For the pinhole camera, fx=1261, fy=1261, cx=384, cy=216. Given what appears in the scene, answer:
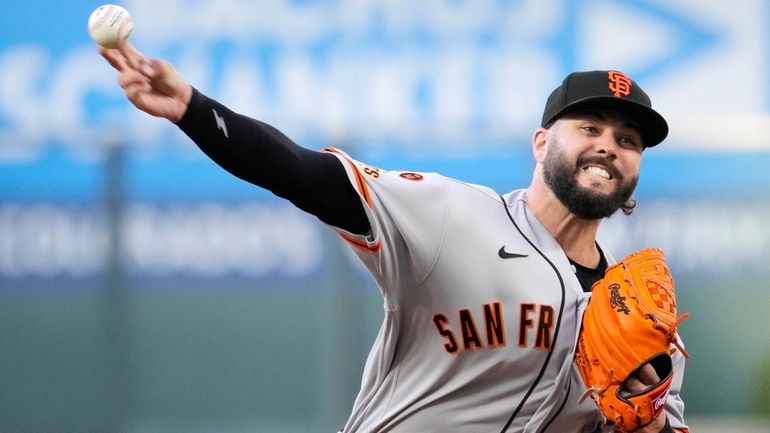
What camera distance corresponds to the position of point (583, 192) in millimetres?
2787

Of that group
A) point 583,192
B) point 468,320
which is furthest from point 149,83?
point 583,192

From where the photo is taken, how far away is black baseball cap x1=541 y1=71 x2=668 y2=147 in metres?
2.81

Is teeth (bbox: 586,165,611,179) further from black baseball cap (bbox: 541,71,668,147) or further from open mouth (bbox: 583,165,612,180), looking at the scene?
black baseball cap (bbox: 541,71,668,147)

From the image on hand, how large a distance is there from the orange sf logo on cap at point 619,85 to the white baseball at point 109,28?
1175mm

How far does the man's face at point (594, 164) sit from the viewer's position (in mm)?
2799

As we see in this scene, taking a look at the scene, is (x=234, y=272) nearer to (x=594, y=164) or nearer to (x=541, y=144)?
(x=541, y=144)

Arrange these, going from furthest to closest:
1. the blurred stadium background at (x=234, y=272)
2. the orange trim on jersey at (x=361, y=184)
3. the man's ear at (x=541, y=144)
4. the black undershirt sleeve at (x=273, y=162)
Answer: the blurred stadium background at (x=234, y=272) < the man's ear at (x=541, y=144) < the orange trim on jersey at (x=361, y=184) < the black undershirt sleeve at (x=273, y=162)

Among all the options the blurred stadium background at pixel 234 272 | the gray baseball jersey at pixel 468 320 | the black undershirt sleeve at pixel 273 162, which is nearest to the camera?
the black undershirt sleeve at pixel 273 162

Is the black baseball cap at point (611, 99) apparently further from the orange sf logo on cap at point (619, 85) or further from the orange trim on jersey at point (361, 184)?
the orange trim on jersey at point (361, 184)

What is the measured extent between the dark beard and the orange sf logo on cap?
6.1 inches

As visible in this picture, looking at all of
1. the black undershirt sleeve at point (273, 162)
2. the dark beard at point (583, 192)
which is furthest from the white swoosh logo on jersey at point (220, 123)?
the dark beard at point (583, 192)

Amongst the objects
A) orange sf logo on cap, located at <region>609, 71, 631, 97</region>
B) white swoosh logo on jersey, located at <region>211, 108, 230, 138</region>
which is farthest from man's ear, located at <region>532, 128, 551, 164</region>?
white swoosh logo on jersey, located at <region>211, 108, 230, 138</region>

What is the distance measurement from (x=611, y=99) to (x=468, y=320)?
61cm

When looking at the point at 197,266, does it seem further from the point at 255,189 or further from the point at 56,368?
the point at 56,368
